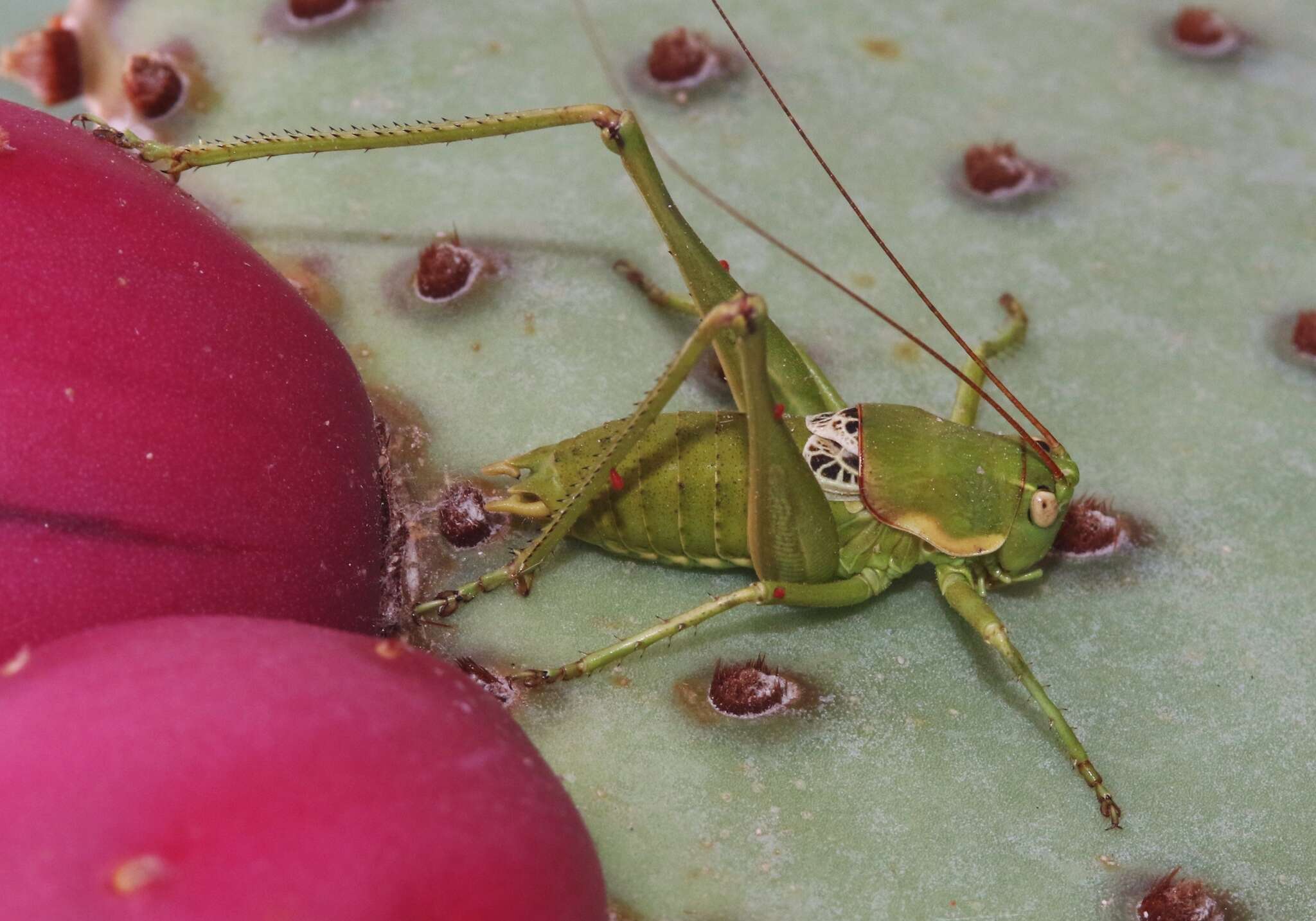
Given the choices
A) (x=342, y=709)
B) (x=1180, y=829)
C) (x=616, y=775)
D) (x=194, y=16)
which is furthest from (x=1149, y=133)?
(x=342, y=709)

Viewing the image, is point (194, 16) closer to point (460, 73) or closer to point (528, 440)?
point (460, 73)

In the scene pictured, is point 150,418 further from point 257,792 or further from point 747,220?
point 747,220

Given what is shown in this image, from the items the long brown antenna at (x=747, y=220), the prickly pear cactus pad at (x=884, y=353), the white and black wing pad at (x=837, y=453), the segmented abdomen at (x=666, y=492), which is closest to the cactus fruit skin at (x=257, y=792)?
the prickly pear cactus pad at (x=884, y=353)

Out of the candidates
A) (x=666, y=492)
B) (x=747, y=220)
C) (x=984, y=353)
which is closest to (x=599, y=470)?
(x=666, y=492)

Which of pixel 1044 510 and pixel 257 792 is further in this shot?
pixel 1044 510

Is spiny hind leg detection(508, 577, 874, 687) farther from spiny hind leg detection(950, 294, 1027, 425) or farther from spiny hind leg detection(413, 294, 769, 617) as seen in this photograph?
spiny hind leg detection(950, 294, 1027, 425)

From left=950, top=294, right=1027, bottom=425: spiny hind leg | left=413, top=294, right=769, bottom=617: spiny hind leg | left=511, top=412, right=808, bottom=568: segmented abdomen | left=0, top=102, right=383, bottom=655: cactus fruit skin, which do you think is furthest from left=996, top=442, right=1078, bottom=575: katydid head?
left=0, top=102, right=383, bottom=655: cactus fruit skin
